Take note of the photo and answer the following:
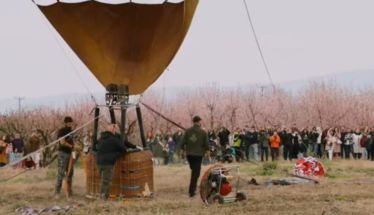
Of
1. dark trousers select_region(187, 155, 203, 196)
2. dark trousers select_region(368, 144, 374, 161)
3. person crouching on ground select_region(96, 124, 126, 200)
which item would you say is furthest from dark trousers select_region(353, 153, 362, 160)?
person crouching on ground select_region(96, 124, 126, 200)

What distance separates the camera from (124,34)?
13.1 m

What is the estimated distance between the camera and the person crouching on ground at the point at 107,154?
12562mm

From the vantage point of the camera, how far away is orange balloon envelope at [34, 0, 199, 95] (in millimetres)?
12859

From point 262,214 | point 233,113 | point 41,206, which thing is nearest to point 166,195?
point 41,206

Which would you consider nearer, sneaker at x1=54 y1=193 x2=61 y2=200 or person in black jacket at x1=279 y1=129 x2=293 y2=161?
sneaker at x1=54 y1=193 x2=61 y2=200

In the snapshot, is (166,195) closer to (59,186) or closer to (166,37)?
(59,186)

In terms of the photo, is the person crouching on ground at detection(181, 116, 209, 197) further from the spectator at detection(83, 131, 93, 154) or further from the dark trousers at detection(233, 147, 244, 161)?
the dark trousers at detection(233, 147, 244, 161)

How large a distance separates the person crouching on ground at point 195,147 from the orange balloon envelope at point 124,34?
1293mm

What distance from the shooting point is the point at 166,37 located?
43.1ft

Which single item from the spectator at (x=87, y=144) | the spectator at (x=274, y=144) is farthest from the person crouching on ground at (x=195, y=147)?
the spectator at (x=274, y=144)

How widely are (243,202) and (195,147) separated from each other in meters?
1.74

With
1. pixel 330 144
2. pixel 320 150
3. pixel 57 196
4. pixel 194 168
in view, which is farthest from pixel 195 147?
pixel 320 150

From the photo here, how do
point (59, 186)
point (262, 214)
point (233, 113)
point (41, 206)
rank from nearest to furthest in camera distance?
point (262, 214) < point (41, 206) < point (59, 186) < point (233, 113)

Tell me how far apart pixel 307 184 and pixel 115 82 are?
4364mm
